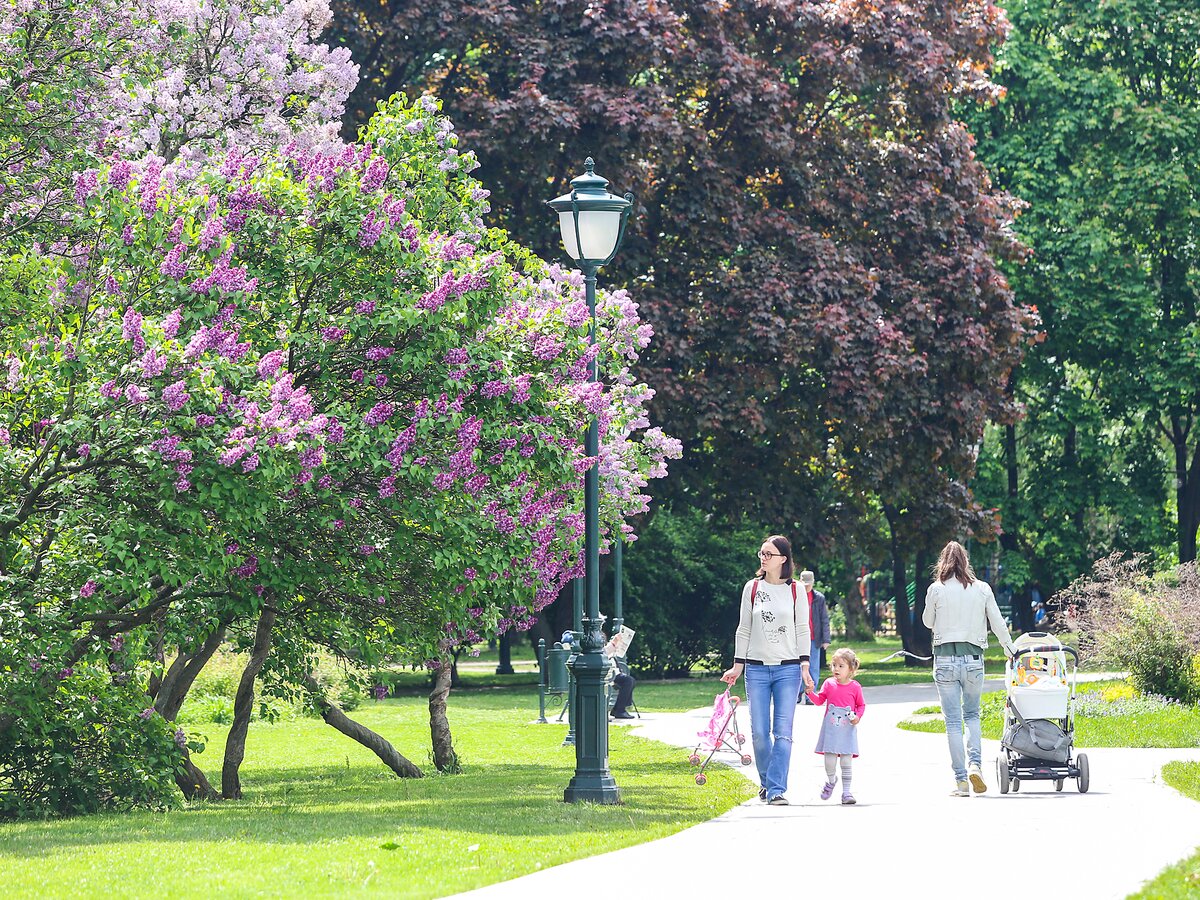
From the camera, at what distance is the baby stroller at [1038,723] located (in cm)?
1328

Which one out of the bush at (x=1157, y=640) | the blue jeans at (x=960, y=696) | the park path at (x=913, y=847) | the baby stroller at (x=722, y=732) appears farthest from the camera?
the bush at (x=1157, y=640)

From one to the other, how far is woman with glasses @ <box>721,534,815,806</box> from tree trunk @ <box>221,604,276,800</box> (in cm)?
509

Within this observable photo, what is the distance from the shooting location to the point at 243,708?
18109 millimetres

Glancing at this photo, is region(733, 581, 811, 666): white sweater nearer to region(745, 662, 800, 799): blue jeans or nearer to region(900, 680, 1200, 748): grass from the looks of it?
region(745, 662, 800, 799): blue jeans

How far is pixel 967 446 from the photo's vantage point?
3138 cm

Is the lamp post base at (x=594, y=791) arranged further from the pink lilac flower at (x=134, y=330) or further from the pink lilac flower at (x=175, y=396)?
the pink lilac flower at (x=134, y=330)

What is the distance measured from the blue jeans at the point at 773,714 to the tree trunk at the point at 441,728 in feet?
21.4

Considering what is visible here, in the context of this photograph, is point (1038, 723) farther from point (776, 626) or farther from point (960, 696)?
Result: point (776, 626)

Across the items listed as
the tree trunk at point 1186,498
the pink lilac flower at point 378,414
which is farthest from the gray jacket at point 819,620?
the tree trunk at point 1186,498

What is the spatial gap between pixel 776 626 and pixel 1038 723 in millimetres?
2215

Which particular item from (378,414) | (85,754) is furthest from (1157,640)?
(85,754)

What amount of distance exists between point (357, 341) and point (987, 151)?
93.8 ft

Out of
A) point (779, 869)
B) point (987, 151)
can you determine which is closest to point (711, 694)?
point (987, 151)

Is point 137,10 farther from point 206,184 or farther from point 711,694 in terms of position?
point 711,694
